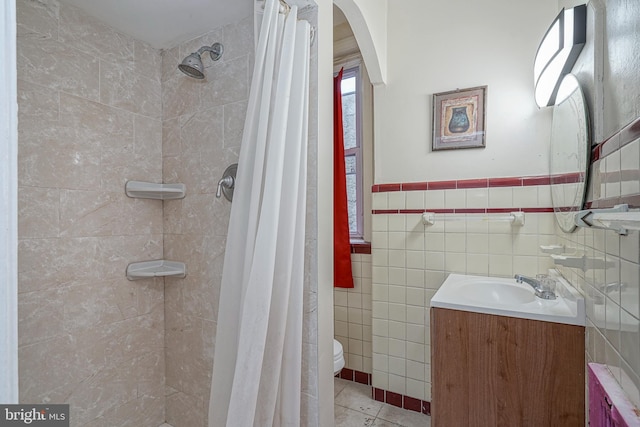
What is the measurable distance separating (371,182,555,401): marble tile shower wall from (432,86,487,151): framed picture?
0.26 meters

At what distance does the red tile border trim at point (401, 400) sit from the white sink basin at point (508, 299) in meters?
0.81

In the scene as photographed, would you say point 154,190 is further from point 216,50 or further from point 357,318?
point 357,318

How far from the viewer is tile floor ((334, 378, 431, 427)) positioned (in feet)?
5.76

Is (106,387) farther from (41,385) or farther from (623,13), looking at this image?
(623,13)

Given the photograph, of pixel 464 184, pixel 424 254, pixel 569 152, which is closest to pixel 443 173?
pixel 464 184

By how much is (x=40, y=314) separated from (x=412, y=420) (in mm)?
1988

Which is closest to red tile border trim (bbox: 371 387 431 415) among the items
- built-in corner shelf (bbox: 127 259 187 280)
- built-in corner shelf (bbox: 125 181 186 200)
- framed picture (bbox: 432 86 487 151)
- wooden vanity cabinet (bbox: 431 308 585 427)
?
wooden vanity cabinet (bbox: 431 308 585 427)

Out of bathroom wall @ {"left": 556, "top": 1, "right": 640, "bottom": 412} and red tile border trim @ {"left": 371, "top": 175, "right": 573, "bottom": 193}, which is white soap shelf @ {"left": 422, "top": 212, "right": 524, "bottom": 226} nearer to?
red tile border trim @ {"left": 371, "top": 175, "right": 573, "bottom": 193}

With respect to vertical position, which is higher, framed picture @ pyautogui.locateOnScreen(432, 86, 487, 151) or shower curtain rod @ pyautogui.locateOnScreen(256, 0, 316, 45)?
shower curtain rod @ pyautogui.locateOnScreen(256, 0, 316, 45)

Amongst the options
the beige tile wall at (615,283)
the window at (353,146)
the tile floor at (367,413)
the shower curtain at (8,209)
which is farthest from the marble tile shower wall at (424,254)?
the shower curtain at (8,209)

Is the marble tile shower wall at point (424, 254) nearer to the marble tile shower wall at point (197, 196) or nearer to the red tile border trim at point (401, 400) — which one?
the red tile border trim at point (401, 400)

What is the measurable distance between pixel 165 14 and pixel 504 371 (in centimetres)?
219

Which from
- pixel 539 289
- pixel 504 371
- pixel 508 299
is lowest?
pixel 504 371

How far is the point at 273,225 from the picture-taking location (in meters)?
1.03
